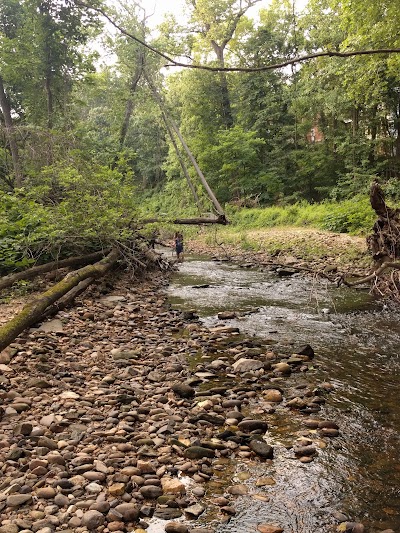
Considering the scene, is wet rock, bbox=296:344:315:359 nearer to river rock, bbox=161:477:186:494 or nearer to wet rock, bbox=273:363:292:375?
wet rock, bbox=273:363:292:375

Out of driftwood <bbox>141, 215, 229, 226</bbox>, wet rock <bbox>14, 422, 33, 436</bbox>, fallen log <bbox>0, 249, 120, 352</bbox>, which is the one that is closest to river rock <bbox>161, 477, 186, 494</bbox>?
wet rock <bbox>14, 422, 33, 436</bbox>

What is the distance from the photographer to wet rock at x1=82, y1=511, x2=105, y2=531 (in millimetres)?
2838

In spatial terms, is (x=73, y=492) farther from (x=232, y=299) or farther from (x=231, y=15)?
(x=231, y=15)

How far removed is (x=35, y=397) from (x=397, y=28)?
45.3ft

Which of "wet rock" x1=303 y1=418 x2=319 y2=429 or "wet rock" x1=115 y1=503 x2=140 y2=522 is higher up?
"wet rock" x1=115 y1=503 x2=140 y2=522

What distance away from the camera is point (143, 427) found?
167 inches

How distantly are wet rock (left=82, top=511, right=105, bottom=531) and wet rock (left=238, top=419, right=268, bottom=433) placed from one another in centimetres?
179

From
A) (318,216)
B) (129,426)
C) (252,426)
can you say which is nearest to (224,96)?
(318,216)

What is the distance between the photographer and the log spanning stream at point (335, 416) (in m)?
3.14

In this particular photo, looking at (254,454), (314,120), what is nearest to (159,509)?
(254,454)

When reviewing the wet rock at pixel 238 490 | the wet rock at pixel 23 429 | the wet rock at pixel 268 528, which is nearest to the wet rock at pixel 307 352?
the wet rock at pixel 238 490

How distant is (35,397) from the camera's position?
461 centimetres

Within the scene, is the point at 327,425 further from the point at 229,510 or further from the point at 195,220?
the point at 195,220

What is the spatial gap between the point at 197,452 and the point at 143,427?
715mm
